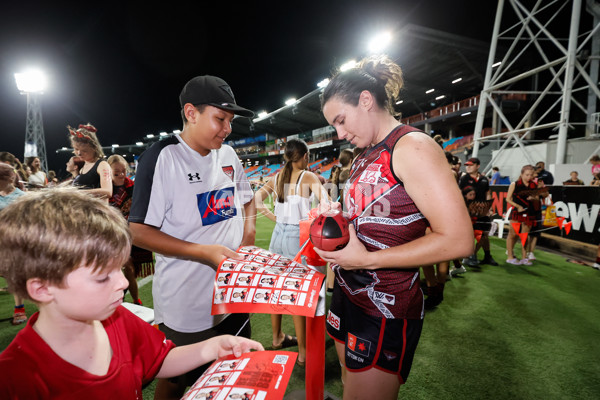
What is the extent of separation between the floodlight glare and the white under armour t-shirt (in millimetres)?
38306

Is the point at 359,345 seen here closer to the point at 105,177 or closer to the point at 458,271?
the point at 105,177

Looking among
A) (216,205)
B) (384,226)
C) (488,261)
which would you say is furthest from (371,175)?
(488,261)

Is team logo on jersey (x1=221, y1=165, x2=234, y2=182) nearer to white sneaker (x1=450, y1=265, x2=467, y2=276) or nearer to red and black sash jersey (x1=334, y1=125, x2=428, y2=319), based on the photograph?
red and black sash jersey (x1=334, y1=125, x2=428, y2=319)

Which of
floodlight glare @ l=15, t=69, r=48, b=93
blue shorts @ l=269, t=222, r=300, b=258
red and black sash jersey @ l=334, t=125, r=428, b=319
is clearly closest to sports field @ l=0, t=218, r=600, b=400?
blue shorts @ l=269, t=222, r=300, b=258

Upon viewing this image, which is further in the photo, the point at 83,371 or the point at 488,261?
the point at 488,261

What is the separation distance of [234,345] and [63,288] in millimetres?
561

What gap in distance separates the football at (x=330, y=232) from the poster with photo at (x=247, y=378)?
1.41 ft

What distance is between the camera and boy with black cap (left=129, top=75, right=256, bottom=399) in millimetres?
1455

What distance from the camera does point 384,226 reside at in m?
1.26

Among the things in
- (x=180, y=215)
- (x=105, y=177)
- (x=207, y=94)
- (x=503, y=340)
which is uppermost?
(x=207, y=94)

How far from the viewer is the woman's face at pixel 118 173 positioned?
4005mm

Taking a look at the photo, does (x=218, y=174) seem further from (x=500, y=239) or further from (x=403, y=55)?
(x=403, y=55)

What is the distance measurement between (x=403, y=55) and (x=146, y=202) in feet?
73.2

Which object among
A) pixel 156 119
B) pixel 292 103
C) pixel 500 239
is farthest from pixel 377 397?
pixel 156 119
